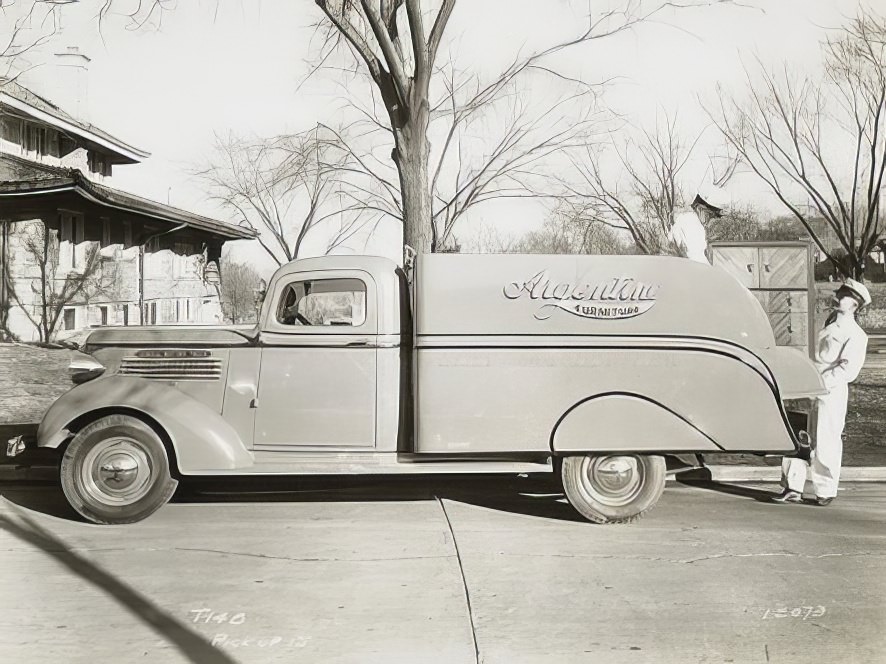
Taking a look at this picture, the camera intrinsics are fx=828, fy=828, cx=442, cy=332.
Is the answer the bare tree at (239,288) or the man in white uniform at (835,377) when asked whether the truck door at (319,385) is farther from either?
the bare tree at (239,288)

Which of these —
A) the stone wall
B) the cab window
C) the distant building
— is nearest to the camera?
the cab window

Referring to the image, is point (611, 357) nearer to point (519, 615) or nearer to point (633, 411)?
point (633, 411)

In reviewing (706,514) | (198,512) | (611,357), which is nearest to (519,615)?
(611,357)

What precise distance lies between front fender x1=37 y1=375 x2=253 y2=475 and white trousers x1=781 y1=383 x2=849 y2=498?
180 inches

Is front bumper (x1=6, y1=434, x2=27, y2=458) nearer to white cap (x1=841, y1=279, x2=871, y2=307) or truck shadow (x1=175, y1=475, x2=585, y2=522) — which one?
truck shadow (x1=175, y1=475, x2=585, y2=522)

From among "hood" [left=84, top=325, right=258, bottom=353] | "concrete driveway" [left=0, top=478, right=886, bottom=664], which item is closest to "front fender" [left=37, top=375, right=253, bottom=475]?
"hood" [left=84, top=325, right=258, bottom=353]

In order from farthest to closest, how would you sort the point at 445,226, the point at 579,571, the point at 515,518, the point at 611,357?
the point at 445,226
the point at 515,518
the point at 611,357
the point at 579,571

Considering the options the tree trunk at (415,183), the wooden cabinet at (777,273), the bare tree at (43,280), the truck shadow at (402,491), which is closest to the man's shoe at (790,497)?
the truck shadow at (402,491)

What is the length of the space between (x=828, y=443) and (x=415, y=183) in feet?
18.5

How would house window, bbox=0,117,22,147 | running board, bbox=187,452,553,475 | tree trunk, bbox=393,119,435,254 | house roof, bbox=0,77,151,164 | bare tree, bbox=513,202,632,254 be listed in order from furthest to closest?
1. house window, bbox=0,117,22,147
2. house roof, bbox=0,77,151,164
3. bare tree, bbox=513,202,632,254
4. tree trunk, bbox=393,119,435,254
5. running board, bbox=187,452,553,475

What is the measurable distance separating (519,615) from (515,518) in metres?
2.08

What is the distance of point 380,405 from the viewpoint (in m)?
6.21

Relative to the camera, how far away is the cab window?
6480 millimetres

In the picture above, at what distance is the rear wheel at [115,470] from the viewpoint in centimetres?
614
